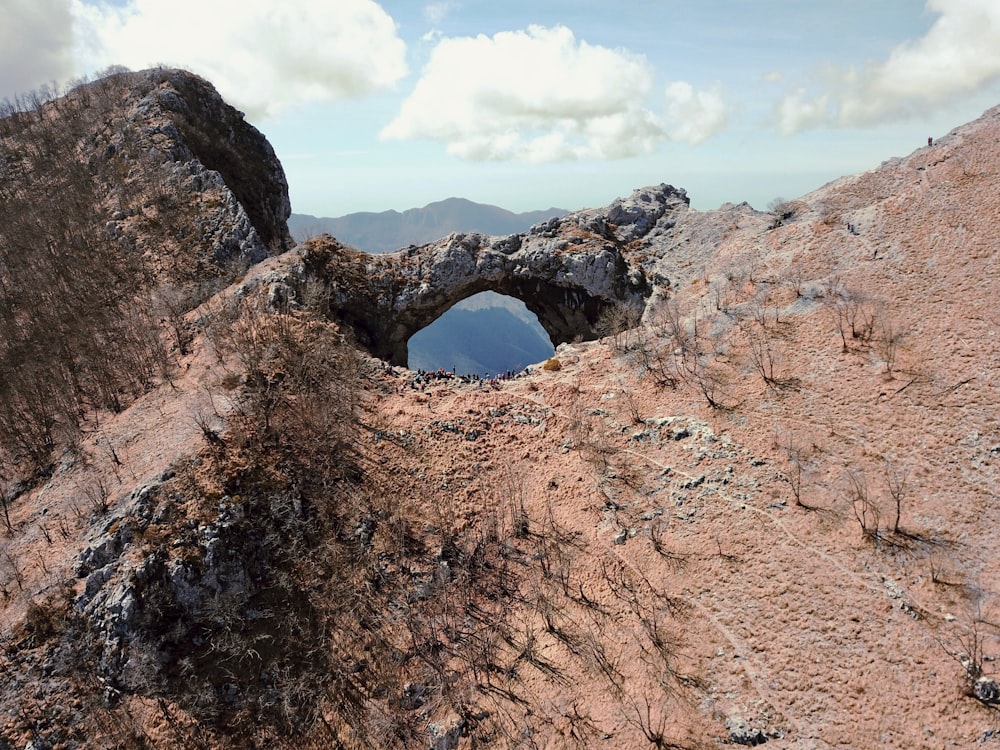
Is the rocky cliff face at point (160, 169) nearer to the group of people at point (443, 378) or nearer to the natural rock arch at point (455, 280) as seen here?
the natural rock arch at point (455, 280)

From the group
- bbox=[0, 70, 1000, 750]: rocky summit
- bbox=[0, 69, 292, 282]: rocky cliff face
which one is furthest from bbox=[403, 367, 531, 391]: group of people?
bbox=[0, 69, 292, 282]: rocky cliff face

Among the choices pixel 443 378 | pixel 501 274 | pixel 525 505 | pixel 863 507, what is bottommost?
pixel 525 505

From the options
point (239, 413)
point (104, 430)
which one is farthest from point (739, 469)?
point (104, 430)

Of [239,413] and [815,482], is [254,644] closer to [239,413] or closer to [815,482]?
[239,413]

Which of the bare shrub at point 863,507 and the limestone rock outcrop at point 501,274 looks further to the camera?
the limestone rock outcrop at point 501,274

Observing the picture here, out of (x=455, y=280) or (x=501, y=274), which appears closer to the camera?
(x=455, y=280)

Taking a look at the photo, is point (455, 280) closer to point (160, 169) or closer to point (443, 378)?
point (443, 378)

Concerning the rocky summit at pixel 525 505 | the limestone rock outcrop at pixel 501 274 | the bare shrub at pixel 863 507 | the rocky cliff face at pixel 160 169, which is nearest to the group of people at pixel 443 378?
the rocky summit at pixel 525 505

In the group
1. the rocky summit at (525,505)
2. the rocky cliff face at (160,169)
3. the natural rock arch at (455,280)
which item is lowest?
the rocky summit at (525,505)

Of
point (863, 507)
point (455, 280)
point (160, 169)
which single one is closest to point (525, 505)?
point (863, 507)
